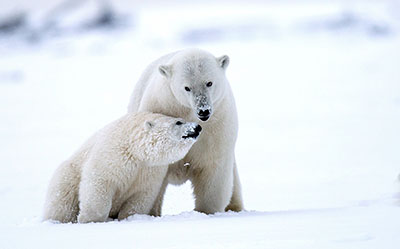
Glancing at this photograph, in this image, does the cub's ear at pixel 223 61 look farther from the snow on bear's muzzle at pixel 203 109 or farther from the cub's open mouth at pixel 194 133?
the cub's open mouth at pixel 194 133

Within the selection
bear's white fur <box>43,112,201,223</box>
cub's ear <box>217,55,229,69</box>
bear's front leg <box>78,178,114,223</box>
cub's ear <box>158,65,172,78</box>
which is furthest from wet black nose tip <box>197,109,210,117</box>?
bear's front leg <box>78,178,114,223</box>

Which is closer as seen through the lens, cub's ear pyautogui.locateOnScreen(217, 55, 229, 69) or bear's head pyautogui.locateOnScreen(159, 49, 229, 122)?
bear's head pyautogui.locateOnScreen(159, 49, 229, 122)

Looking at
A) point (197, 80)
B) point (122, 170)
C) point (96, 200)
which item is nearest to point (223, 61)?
point (197, 80)

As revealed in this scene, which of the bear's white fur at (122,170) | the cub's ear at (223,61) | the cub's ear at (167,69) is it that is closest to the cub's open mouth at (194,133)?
the bear's white fur at (122,170)

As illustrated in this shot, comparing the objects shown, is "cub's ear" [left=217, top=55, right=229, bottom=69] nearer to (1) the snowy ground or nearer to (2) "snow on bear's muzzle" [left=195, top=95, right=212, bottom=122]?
(2) "snow on bear's muzzle" [left=195, top=95, right=212, bottom=122]

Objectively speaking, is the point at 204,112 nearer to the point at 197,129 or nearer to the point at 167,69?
the point at 197,129

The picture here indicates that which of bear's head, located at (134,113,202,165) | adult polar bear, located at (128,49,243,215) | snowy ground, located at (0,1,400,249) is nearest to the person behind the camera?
snowy ground, located at (0,1,400,249)

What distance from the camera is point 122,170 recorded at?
4.20m

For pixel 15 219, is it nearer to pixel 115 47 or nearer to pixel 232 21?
pixel 115 47

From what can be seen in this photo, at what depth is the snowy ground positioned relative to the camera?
3.02m

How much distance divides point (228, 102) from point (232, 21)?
108ft

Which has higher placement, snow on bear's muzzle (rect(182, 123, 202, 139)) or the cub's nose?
the cub's nose

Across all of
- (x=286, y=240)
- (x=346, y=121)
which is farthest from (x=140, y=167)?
(x=346, y=121)

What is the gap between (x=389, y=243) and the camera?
7.98 feet
